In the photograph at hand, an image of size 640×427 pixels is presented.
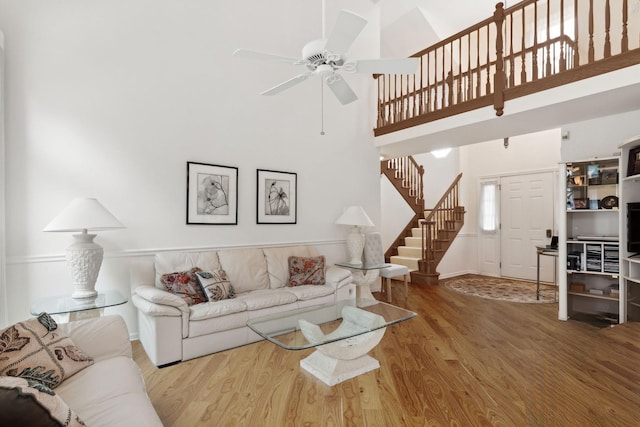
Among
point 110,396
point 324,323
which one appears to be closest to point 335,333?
point 324,323

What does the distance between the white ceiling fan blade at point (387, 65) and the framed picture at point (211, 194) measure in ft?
6.99

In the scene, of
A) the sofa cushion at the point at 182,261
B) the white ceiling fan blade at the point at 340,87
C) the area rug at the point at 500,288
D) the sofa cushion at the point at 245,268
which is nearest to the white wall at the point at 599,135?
the area rug at the point at 500,288

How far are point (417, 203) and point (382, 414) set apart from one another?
18.6ft

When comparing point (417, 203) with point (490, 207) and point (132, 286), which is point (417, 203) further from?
point (132, 286)

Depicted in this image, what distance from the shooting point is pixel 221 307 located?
3.01 m

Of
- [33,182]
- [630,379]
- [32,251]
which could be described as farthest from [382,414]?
[33,182]

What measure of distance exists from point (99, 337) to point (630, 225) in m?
4.81

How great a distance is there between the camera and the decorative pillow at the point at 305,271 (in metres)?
3.97

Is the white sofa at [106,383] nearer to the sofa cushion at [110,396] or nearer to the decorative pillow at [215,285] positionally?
the sofa cushion at [110,396]

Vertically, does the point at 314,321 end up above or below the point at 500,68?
below

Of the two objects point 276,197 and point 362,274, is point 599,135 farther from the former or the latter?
point 276,197

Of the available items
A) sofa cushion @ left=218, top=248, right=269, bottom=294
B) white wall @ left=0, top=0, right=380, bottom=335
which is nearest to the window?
white wall @ left=0, top=0, right=380, bottom=335

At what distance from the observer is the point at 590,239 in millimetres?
3818

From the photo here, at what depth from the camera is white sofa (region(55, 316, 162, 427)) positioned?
1345 mm
